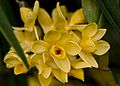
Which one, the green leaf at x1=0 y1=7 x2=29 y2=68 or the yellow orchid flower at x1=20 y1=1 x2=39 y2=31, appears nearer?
the green leaf at x1=0 y1=7 x2=29 y2=68

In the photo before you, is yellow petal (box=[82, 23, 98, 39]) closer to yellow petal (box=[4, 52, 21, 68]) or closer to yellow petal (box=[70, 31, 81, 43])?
yellow petal (box=[70, 31, 81, 43])

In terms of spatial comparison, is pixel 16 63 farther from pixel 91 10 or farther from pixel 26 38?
pixel 91 10

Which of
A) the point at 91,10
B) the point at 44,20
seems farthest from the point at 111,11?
the point at 44,20

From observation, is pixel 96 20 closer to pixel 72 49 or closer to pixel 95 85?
pixel 72 49

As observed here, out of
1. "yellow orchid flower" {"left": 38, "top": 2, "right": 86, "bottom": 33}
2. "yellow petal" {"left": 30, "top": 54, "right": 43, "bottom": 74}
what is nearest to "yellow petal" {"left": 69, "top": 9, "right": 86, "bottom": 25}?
"yellow orchid flower" {"left": 38, "top": 2, "right": 86, "bottom": 33}

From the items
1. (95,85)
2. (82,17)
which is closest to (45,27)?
(82,17)
